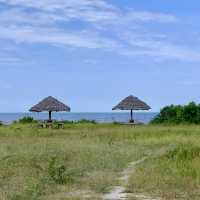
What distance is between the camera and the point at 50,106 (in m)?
37.8

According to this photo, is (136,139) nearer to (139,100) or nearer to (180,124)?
(180,124)

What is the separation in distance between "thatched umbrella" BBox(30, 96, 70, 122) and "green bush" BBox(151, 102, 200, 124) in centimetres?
649

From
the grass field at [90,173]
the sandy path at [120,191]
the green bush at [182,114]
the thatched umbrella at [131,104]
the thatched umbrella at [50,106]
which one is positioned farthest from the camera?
the thatched umbrella at [131,104]

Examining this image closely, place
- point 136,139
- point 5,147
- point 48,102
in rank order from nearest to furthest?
point 5,147
point 136,139
point 48,102

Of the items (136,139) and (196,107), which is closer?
(136,139)

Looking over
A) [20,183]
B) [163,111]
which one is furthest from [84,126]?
[20,183]

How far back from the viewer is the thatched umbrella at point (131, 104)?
127 feet

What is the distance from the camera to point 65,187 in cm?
1077

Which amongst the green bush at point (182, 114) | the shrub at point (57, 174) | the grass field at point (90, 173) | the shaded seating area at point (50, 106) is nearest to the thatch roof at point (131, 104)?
the green bush at point (182, 114)

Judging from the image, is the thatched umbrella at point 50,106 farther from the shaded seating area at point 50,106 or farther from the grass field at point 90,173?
the grass field at point 90,173

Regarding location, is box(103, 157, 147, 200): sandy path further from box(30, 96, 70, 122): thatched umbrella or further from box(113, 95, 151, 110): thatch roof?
box(113, 95, 151, 110): thatch roof

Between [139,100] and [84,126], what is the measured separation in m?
6.37

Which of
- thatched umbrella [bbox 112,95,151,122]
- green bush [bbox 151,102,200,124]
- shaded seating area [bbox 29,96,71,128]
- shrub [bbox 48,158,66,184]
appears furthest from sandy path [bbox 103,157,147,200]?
thatched umbrella [bbox 112,95,151,122]

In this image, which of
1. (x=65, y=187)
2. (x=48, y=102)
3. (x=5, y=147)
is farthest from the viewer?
(x=48, y=102)
